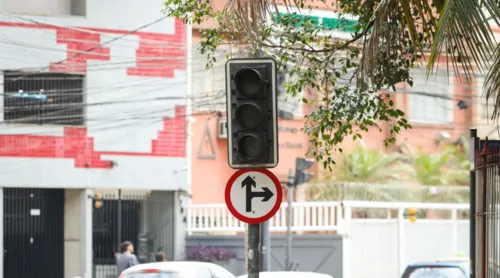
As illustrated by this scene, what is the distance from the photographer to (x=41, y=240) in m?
30.1

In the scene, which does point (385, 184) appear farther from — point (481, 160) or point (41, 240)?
point (481, 160)

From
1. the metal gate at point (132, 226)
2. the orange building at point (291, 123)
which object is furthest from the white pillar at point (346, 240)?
the metal gate at point (132, 226)

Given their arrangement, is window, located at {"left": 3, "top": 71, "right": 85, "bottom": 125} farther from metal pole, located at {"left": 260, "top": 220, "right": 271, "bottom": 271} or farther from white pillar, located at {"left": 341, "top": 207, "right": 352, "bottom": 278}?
white pillar, located at {"left": 341, "top": 207, "right": 352, "bottom": 278}

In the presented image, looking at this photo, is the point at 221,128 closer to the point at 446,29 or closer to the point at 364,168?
the point at 364,168

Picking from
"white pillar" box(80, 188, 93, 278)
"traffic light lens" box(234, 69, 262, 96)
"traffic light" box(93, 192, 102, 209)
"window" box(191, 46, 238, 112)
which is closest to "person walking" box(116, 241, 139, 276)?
"traffic light" box(93, 192, 102, 209)

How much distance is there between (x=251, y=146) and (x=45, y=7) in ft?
66.0

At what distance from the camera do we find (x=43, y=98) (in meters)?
29.8

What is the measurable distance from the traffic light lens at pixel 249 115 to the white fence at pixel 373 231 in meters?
19.5

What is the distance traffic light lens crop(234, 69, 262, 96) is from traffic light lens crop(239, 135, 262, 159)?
0.43 metres

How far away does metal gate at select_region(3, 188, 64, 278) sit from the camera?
29656 mm

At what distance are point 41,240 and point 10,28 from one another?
5394 millimetres

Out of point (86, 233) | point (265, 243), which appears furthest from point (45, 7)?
point (265, 243)

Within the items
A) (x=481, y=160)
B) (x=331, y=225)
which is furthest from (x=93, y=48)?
(x=481, y=160)

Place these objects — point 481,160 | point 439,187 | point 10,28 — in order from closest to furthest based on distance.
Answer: point 481,160 < point 10,28 < point 439,187
